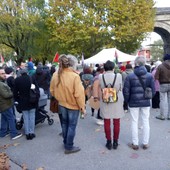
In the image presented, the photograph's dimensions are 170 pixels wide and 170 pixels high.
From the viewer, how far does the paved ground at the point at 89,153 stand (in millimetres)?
4672

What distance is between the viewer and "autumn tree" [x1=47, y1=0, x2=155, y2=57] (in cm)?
2416

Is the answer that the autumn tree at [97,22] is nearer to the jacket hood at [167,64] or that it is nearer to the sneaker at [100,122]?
the jacket hood at [167,64]

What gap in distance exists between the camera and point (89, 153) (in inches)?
208

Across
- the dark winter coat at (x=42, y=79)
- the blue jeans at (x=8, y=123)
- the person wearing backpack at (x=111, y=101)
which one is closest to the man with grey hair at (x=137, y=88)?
the person wearing backpack at (x=111, y=101)

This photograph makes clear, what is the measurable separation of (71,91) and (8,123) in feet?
8.28

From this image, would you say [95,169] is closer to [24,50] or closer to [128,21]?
[128,21]

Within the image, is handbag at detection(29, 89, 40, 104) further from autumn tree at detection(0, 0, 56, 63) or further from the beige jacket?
autumn tree at detection(0, 0, 56, 63)

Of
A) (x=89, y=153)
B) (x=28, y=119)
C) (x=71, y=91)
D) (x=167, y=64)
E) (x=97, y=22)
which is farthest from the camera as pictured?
(x=97, y=22)

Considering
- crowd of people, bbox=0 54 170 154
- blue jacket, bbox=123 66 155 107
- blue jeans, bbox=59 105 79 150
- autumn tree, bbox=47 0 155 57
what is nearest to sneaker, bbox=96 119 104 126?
crowd of people, bbox=0 54 170 154

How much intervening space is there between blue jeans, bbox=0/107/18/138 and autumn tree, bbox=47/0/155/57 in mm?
17980

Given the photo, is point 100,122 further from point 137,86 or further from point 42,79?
point 42,79

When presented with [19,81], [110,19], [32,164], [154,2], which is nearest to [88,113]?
[19,81]

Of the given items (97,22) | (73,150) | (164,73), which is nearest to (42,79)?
(164,73)

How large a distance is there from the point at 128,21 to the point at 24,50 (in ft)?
41.5
